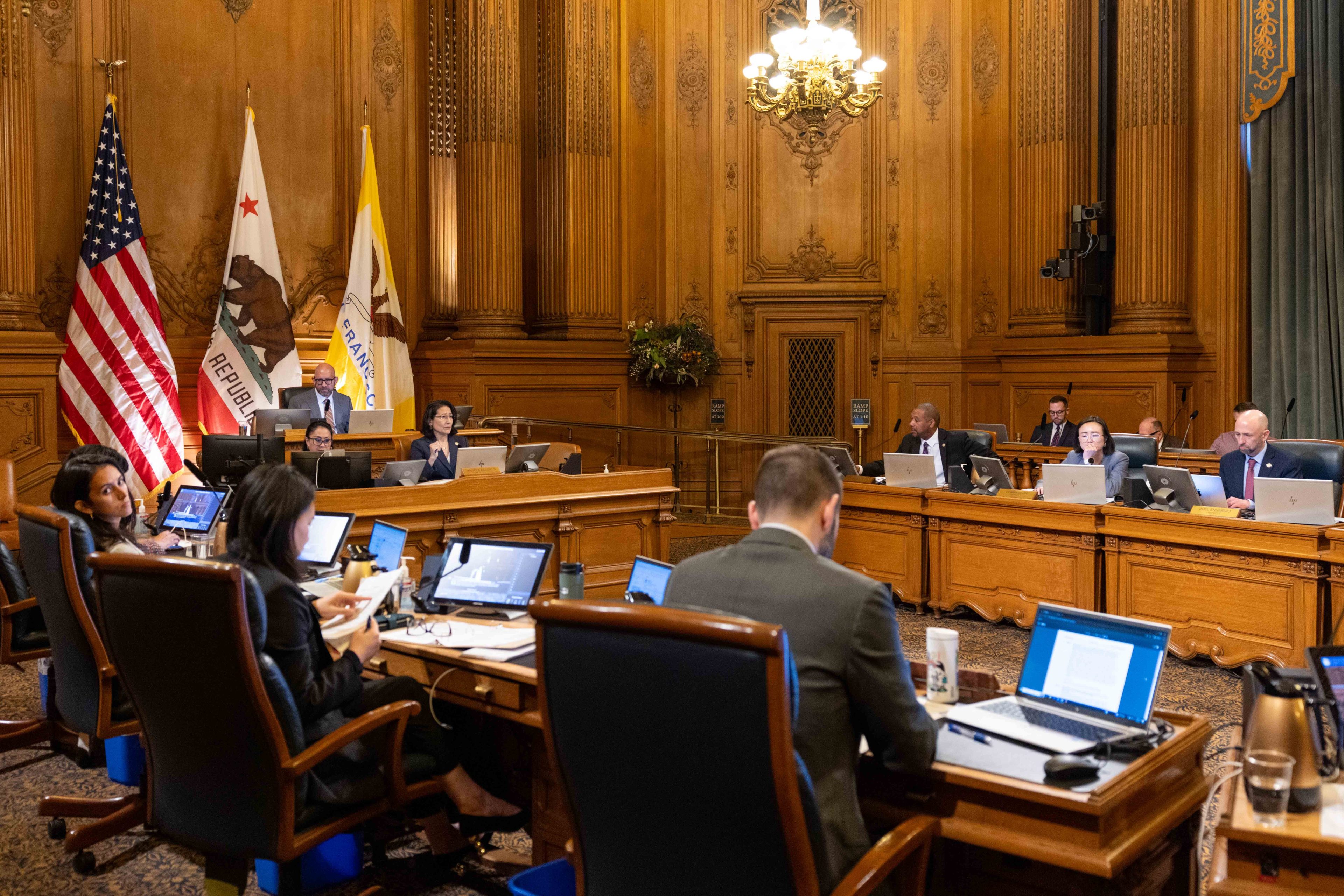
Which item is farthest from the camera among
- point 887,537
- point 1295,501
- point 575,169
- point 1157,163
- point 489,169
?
point 575,169

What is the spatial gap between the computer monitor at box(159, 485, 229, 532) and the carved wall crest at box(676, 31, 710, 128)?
7.72 meters

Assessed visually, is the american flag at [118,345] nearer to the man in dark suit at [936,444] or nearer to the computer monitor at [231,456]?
the computer monitor at [231,456]

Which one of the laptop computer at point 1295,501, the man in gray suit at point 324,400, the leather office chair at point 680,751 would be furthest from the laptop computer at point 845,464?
the leather office chair at point 680,751

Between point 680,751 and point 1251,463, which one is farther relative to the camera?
point 1251,463

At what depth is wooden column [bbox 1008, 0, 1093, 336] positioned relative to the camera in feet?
34.6

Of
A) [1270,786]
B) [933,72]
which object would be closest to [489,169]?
[933,72]

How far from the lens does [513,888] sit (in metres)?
2.50

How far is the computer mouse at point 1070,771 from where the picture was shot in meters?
2.14

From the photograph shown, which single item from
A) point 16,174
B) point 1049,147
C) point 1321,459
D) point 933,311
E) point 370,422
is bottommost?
point 1321,459

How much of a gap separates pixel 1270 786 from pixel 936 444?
635 cm

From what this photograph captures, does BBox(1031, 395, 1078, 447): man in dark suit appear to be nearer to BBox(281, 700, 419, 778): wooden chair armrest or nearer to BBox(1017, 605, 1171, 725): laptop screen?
BBox(1017, 605, 1171, 725): laptop screen

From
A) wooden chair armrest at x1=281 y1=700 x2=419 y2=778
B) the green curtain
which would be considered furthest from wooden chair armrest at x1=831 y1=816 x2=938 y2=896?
the green curtain

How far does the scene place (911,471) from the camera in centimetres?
730

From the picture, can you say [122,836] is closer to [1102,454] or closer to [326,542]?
[326,542]
